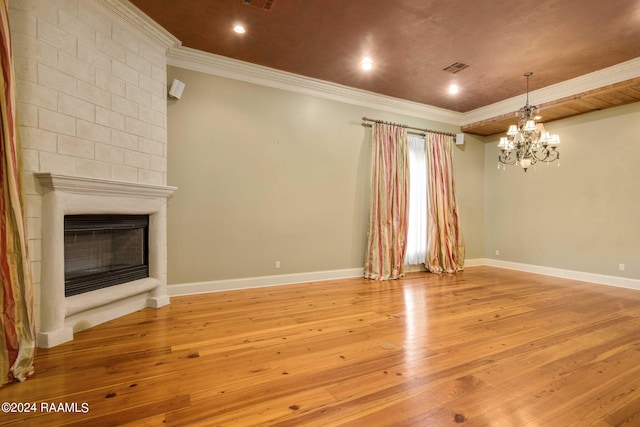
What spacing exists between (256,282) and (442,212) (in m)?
3.83

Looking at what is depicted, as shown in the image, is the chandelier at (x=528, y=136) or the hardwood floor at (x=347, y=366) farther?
the chandelier at (x=528, y=136)

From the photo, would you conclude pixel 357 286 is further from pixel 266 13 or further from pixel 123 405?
pixel 266 13

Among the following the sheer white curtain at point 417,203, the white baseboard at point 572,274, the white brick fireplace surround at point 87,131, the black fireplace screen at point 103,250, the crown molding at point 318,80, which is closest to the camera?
the white brick fireplace surround at point 87,131

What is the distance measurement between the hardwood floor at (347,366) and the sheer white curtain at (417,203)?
212cm

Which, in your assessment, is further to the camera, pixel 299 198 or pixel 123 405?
pixel 299 198

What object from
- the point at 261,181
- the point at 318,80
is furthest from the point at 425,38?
the point at 261,181

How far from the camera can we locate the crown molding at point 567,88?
4.00m

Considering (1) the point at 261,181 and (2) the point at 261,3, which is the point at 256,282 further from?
(2) the point at 261,3

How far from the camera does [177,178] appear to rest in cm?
384

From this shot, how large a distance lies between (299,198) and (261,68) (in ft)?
6.46

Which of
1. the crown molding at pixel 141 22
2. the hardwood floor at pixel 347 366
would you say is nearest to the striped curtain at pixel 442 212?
the hardwood floor at pixel 347 366

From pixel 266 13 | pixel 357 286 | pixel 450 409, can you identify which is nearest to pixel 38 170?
pixel 266 13

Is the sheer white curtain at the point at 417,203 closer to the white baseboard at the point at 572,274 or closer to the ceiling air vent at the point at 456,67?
the ceiling air vent at the point at 456,67

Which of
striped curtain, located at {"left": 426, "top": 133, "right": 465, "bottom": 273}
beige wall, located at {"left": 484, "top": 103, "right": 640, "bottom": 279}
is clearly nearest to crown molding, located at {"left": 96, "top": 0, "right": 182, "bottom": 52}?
striped curtain, located at {"left": 426, "top": 133, "right": 465, "bottom": 273}
